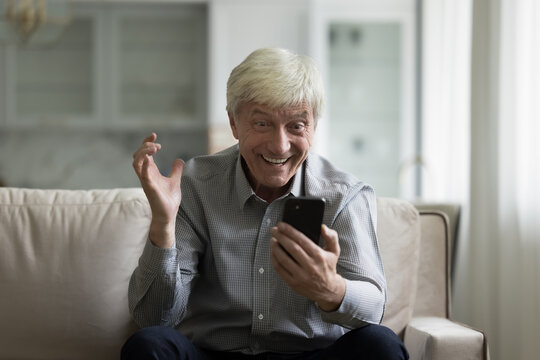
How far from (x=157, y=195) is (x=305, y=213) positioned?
0.29 metres

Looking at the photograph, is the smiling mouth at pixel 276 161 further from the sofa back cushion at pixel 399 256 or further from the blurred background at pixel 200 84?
the blurred background at pixel 200 84

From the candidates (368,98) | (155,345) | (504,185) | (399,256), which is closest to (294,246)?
(155,345)

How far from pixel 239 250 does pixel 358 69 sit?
3256 millimetres

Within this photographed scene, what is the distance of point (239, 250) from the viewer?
5.10 feet

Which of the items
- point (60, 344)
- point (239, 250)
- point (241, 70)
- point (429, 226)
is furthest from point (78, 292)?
point (429, 226)

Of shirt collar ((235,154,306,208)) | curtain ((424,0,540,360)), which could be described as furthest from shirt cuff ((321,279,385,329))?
curtain ((424,0,540,360))

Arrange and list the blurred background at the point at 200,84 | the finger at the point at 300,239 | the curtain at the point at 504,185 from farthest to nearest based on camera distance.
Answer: the blurred background at the point at 200,84, the curtain at the point at 504,185, the finger at the point at 300,239

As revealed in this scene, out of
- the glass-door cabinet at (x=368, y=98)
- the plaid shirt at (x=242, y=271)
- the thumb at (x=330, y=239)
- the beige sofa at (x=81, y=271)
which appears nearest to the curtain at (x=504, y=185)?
the beige sofa at (x=81, y=271)

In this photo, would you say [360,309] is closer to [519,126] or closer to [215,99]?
[519,126]

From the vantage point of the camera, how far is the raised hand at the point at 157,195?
Result: 4.45ft

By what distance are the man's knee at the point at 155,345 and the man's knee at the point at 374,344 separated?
326 millimetres

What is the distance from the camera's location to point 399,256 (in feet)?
5.98

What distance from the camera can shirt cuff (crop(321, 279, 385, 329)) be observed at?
4.43 feet

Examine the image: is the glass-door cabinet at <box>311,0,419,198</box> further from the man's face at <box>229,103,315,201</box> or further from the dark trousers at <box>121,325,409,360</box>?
the dark trousers at <box>121,325,409,360</box>
